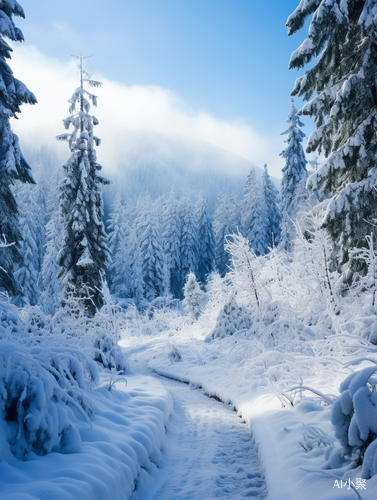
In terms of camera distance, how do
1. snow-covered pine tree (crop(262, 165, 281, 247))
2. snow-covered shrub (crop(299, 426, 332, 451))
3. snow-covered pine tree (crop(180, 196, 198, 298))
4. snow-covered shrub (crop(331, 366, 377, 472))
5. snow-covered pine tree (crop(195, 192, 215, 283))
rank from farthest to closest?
snow-covered pine tree (crop(195, 192, 215, 283)), snow-covered pine tree (crop(180, 196, 198, 298)), snow-covered pine tree (crop(262, 165, 281, 247)), snow-covered shrub (crop(299, 426, 332, 451)), snow-covered shrub (crop(331, 366, 377, 472))

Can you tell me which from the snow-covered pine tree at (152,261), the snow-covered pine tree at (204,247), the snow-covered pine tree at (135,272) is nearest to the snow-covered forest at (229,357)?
the snow-covered pine tree at (135,272)

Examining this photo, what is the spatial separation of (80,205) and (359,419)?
16358 mm

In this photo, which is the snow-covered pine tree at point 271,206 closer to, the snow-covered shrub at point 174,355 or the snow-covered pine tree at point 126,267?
the snow-covered pine tree at point 126,267

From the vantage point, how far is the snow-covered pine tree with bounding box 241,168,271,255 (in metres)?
37.5

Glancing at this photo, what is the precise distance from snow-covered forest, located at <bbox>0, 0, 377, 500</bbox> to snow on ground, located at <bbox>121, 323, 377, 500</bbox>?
3 centimetres

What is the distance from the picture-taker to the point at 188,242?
42.1 m

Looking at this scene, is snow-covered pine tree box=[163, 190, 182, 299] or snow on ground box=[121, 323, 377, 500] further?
snow-covered pine tree box=[163, 190, 182, 299]

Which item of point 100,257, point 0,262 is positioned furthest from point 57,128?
point 0,262

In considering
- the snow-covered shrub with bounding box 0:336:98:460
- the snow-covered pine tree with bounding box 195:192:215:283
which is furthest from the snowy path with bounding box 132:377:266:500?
the snow-covered pine tree with bounding box 195:192:215:283

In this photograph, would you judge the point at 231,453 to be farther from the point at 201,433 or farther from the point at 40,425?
the point at 40,425

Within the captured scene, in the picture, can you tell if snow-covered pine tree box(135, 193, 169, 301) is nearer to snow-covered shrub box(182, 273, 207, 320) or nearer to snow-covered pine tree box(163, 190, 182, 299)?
snow-covered pine tree box(163, 190, 182, 299)

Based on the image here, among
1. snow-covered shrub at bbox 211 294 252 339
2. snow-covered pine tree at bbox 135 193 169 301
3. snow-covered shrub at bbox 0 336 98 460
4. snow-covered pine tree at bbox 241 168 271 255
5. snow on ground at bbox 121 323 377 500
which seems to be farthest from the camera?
snow-covered pine tree at bbox 135 193 169 301

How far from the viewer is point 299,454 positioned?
3652mm

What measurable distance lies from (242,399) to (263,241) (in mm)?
31964
